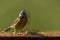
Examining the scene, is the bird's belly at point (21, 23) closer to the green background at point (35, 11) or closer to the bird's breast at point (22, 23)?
the bird's breast at point (22, 23)

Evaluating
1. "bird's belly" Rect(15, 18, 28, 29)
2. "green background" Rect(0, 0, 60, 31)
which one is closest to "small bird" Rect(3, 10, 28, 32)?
"bird's belly" Rect(15, 18, 28, 29)

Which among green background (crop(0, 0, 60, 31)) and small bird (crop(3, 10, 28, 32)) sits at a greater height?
green background (crop(0, 0, 60, 31))

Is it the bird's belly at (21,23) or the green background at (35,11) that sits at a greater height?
the green background at (35,11)

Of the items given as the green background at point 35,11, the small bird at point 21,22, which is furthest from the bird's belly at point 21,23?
the green background at point 35,11

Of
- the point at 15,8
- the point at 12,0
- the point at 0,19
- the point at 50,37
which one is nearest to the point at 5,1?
the point at 12,0

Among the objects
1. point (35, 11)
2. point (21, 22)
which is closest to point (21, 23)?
point (21, 22)

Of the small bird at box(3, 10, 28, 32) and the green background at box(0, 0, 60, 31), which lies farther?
the green background at box(0, 0, 60, 31)

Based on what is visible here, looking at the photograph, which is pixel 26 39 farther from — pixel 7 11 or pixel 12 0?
pixel 12 0

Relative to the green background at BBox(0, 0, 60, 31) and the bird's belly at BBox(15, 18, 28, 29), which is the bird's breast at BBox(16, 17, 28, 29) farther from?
the green background at BBox(0, 0, 60, 31)
